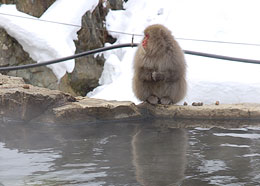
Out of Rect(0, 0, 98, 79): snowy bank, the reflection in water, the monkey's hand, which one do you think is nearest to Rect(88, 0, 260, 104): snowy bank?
Rect(0, 0, 98, 79): snowy bank

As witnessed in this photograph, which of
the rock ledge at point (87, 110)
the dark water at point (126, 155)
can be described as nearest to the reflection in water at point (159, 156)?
the dark water at point (126, 155)

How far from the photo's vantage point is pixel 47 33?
25.0 ft

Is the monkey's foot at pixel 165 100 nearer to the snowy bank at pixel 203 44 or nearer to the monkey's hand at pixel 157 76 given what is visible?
the monkey's hand at pixel 157 76

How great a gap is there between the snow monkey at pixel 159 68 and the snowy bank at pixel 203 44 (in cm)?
199

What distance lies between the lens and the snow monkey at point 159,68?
4012mm

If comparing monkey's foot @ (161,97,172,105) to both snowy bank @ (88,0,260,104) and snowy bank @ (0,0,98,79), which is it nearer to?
snowy bank @ (88,0,260,104)

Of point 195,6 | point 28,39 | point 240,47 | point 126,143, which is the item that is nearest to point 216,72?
point 240,47

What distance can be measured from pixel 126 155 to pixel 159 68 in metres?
1.51

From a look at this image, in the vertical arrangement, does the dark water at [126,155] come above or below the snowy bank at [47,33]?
below

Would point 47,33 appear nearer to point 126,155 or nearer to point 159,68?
point 159,68

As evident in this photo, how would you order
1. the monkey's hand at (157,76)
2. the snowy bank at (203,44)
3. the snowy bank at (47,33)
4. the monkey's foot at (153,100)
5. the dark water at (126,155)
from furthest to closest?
the snowy bank at (47,33) < the snowy bank at (203,44) < the monkey's foot at (153,100) < the monkey's hand at (157,76) < the dark water at (126,155)

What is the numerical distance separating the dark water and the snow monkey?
55cm

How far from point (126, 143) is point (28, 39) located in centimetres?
488

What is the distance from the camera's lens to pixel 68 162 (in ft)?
8.23
